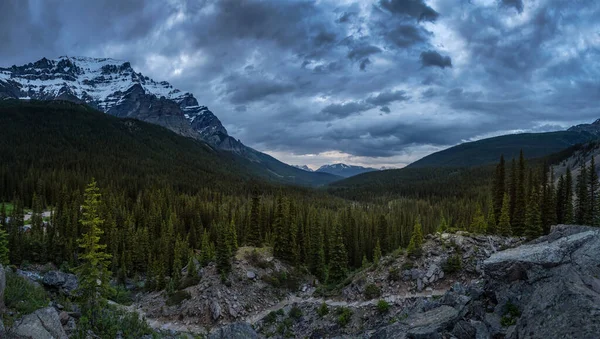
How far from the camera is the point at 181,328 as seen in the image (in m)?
45.2

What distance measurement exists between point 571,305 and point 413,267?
32659 millimetres

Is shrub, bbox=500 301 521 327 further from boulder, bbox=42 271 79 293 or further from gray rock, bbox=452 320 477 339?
boulder, bbox=42 271 79 293

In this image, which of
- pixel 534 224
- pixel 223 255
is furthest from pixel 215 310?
pixel 534 224

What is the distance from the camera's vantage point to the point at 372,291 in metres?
40.5

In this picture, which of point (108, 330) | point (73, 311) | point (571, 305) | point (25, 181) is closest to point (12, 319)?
point (108, 330)

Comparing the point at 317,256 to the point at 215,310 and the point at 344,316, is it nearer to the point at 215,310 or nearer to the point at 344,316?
the point at 215,310

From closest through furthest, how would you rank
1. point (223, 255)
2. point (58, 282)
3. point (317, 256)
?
1. point (58, 282)
2. point (223, 255)
3. point (317, 256)

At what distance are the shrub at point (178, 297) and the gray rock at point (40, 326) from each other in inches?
1405

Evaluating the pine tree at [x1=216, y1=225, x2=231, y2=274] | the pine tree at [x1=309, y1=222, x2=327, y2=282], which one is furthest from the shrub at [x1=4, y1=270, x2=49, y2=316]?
the pine tree at [x1=309, y1=222, x2=327, y2=282]

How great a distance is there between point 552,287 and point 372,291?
30278mm

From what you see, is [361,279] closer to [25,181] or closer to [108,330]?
[108,330]

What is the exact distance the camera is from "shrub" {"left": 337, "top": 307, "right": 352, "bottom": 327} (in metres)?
36.1

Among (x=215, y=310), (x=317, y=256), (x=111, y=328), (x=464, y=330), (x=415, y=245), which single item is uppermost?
(x=464, y=330)

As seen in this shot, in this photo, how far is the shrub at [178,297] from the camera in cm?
5088
